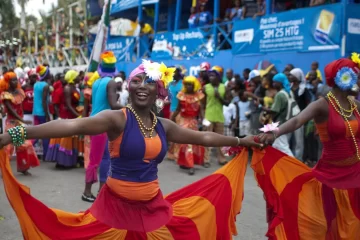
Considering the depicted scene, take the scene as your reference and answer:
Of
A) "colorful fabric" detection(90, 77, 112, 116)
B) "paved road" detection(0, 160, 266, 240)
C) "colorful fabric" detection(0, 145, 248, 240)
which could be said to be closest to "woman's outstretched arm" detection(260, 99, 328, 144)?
"colorful fabric" detection(0, 145, 248, 240)

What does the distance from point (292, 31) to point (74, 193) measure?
6.86m

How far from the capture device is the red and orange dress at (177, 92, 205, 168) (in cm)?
897

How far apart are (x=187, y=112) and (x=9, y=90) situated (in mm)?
3087

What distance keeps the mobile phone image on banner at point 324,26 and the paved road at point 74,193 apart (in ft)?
12.0

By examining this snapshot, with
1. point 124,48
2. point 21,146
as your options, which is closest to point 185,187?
point 21,146

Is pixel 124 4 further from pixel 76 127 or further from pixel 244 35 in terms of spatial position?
pixel 76 127

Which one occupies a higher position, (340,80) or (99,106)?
(340,80)

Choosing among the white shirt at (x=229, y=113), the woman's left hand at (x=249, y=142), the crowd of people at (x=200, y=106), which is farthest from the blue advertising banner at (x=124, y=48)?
the woman's left hand at (x=249, y=142)

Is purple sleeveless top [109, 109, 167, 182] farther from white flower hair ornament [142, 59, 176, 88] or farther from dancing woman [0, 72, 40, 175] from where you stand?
dancing woman [0, 72, 40, 175]

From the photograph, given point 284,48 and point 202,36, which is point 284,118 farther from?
point 202,36

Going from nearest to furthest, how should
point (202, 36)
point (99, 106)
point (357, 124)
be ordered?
1. point (357, 124)
2. point (99, 106)
3. point (202, 36)

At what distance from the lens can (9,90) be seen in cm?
832

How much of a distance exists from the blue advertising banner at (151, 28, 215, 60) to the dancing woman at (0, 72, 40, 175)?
735 centimetres

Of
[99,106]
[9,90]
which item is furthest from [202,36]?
[99,106]
